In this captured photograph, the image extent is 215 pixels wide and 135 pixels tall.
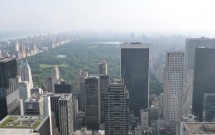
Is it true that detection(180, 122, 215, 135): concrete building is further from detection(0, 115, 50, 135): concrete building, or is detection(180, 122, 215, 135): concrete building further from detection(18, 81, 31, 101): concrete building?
detection(18, 81, 31, 101): concrete building

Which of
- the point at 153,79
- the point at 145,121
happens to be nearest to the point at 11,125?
the point at 145,121

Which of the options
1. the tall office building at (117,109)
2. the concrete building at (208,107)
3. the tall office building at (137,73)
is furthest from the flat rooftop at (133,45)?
the tall office building at (117,109)

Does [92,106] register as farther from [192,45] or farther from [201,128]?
[192,45]

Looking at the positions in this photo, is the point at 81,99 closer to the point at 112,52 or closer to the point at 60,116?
the point at 60,116

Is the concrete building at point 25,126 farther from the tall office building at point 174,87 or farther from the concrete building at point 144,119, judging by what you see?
the tall office building at point 174,87

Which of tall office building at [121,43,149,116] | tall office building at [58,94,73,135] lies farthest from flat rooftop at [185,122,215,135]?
tall office building at [121,43,149,116]
